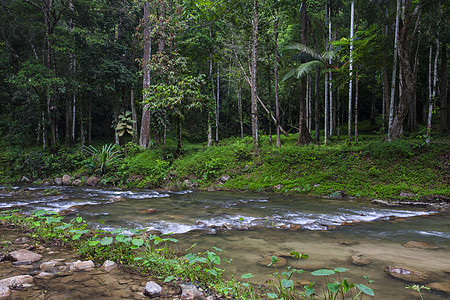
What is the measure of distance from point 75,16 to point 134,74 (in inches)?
227

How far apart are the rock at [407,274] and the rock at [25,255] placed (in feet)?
13.2

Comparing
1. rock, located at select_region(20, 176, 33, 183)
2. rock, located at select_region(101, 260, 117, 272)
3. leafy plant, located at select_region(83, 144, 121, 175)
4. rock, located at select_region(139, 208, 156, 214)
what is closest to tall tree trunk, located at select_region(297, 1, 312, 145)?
leafy plant, located at select_region(83, 144, 121, 175)

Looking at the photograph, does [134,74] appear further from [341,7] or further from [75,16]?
[341,7]

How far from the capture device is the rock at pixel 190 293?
6.79 feet

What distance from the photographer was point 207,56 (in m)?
17.0

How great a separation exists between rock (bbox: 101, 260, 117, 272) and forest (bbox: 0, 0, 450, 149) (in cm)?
833

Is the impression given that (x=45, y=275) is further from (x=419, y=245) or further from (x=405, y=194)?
(x=405, y=194)

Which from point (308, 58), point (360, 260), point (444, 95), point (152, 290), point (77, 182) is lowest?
point (77, 182)

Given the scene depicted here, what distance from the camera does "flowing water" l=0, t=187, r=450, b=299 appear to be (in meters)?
2.92

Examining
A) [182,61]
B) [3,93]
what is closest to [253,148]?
[182,61]

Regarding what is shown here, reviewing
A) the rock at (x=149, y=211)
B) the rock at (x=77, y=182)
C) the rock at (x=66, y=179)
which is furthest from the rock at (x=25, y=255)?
the rock at (x=66, y=179)

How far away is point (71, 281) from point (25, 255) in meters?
0.97

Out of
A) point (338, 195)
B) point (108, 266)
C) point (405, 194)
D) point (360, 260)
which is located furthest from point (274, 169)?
point (108, 266)

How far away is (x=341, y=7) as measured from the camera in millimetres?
19125
